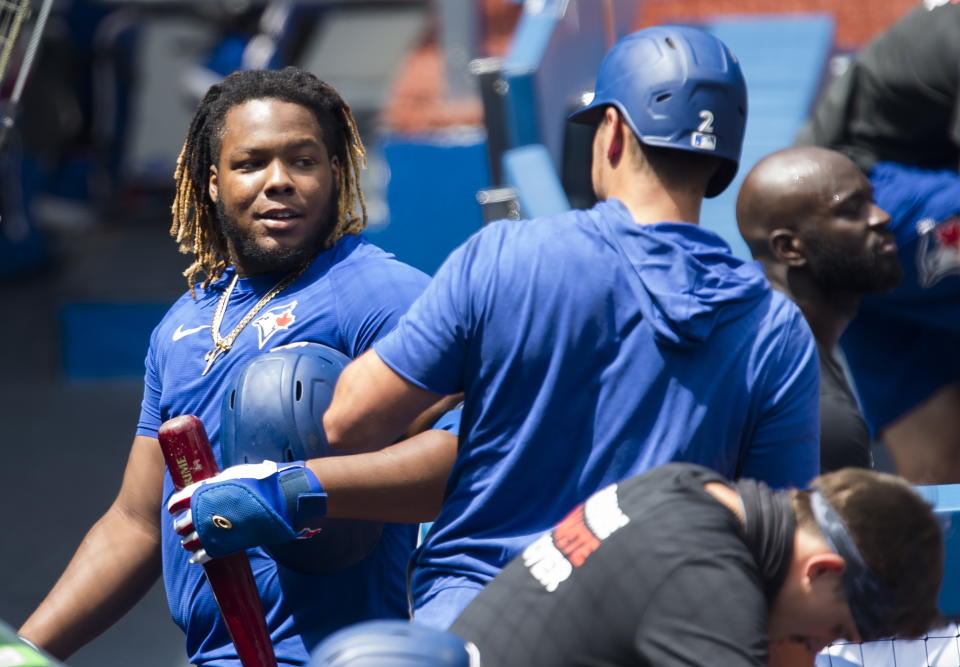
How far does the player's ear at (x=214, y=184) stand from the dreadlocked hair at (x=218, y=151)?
2cm

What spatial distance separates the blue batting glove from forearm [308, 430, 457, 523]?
1.9 inches

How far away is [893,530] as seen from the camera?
215 centimetres

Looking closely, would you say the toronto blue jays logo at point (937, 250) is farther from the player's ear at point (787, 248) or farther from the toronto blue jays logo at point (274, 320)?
the toronto blue jays logo at point (274, 320)

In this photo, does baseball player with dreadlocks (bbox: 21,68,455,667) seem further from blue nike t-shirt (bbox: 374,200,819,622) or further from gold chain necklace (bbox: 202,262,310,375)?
blue nike t-shirt (bbox: 374,200,819,622)

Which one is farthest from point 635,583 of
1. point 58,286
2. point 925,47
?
point 58,286

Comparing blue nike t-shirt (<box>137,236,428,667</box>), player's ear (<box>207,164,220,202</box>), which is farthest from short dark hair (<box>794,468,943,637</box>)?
player's ear (<box>207,164,220,202</box>)

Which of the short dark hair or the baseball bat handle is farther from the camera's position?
the baseball bat handle

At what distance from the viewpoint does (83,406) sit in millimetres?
8031

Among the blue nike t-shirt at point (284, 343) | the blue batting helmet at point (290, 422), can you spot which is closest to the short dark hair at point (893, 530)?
the blue batting helmet at point (290, 422)

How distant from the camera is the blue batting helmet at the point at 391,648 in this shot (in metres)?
1.99

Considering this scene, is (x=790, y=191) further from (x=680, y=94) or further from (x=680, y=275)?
(x=680, y=275)

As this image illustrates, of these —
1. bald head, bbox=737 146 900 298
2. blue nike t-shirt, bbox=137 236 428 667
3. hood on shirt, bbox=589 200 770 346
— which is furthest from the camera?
bald head, bbox=737 146 900 298

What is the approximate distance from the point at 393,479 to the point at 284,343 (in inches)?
16.5

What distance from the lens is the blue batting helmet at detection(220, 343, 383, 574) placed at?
2717 millimetres
